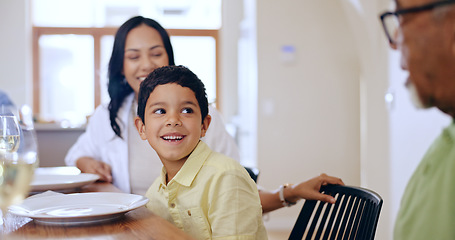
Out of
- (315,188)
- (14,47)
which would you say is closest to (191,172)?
(315,188)

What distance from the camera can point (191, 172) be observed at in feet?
3.77

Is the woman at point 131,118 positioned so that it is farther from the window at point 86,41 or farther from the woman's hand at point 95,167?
the window at point 86,41

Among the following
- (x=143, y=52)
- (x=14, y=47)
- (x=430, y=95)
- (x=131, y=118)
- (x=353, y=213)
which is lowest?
(x=353, y=213)

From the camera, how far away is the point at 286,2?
432 centimetres

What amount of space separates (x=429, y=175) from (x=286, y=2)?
12.9 ft

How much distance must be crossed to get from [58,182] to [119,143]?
366 millimetres

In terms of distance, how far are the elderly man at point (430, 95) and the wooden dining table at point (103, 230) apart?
41 centimetres

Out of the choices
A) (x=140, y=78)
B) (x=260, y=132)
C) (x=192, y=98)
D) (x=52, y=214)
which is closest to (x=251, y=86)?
(x=260, y=132)

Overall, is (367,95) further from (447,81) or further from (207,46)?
(207,46)

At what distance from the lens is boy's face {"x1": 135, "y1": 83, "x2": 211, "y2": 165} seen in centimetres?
118

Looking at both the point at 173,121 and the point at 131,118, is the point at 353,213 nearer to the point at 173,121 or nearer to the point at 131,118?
the point at 173,121

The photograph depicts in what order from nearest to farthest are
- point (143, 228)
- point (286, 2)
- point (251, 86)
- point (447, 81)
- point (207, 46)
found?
point (447, 81)
point (143, 228)
point (286, 2)
point (251, 86)
point (207, 46)

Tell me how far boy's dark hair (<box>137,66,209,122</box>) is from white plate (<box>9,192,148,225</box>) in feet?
0.89

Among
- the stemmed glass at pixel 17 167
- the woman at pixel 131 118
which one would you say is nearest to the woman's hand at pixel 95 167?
the woman at pixel 131 118
